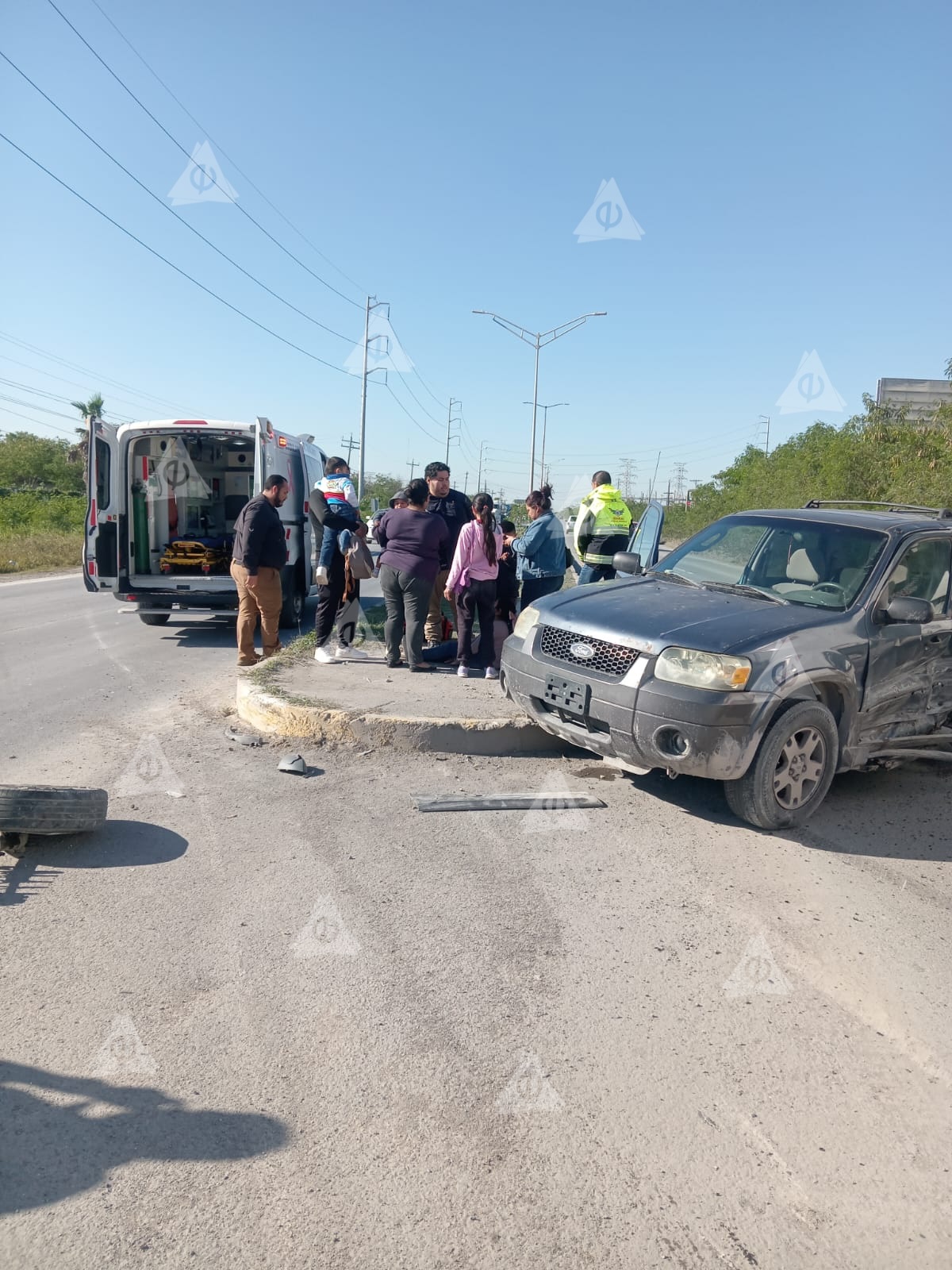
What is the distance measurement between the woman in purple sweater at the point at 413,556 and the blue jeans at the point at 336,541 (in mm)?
856

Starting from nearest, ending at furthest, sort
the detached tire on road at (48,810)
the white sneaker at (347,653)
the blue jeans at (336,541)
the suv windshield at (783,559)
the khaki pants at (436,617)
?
the detached tire on road at (48,810) → the suv windshield at (783,559) → the white sneaker at (347,653) → the blue jeans at (336,541) → the khaki pants at (436,617)

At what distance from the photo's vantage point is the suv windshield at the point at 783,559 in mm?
5551

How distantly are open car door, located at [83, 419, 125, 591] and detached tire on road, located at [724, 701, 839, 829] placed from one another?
321 inches

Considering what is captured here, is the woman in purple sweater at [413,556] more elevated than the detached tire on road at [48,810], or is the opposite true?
the woman in purple sweater at [413,556]

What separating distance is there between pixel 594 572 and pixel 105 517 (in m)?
5.69

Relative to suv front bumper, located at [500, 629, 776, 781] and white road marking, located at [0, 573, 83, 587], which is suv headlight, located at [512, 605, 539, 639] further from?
white road marking, located at [0, 573, 83, 587]

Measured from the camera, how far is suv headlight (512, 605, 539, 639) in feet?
19.1

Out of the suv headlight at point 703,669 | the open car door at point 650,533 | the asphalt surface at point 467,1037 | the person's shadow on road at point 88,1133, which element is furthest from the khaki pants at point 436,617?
the person's shadow on road at point 88,1133

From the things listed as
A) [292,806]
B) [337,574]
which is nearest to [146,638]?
[337,574]

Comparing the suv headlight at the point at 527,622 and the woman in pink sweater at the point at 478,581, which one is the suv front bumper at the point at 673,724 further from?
the woman in pink sweater at the point at 478,581

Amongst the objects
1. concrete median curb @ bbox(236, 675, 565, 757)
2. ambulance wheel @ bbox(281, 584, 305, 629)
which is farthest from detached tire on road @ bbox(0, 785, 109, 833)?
ambulance wheel @ bbox(281, 584, 305, 629)

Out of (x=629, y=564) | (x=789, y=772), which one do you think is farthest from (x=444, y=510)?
(x=789, y=772)

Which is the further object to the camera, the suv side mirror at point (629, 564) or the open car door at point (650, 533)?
the open car door at point (650, 533)

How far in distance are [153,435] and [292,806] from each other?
23.9ft
